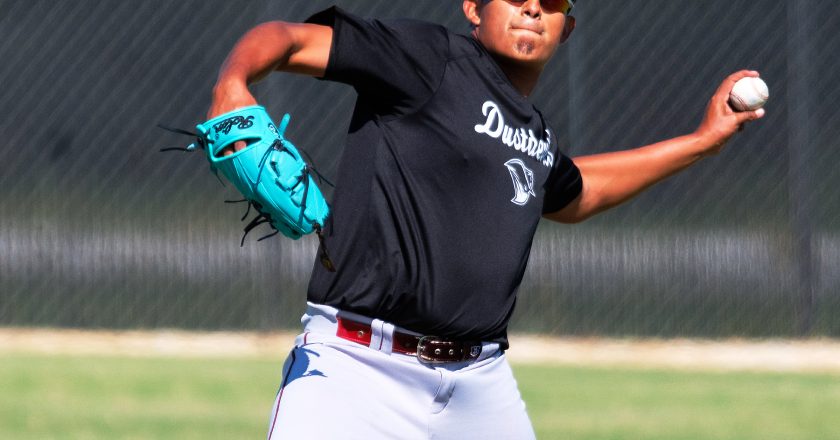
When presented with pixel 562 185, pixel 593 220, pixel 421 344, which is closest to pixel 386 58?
pixel 421 344

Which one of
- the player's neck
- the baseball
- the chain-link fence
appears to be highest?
the player's neck

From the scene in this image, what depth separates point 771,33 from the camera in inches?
341

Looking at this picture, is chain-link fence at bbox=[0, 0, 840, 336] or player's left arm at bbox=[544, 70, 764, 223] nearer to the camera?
player's left arm at bbox=[544, 70, 764, 223]

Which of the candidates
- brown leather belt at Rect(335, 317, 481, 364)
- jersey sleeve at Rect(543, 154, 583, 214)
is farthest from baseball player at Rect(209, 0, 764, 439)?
jersey sleeve at Rect(543, 154, 583, 214)

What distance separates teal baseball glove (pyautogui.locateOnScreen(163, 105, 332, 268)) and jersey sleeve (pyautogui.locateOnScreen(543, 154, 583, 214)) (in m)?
0.98

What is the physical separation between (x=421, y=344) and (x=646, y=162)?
1.20 meters

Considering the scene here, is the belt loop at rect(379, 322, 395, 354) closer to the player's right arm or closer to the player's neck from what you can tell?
the player's right arm

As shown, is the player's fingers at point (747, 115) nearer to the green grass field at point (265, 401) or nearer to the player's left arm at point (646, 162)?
the player's left arm at point (646, 162)

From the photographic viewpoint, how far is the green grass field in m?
6.18

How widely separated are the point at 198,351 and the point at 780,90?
388 centimetres

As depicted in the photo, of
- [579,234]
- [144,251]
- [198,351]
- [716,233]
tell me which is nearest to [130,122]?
[144,251]

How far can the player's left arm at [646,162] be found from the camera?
4.14 metres

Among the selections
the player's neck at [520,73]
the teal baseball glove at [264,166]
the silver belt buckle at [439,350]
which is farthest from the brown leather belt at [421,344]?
the player's neck at [520,73]

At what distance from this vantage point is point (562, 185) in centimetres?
393
